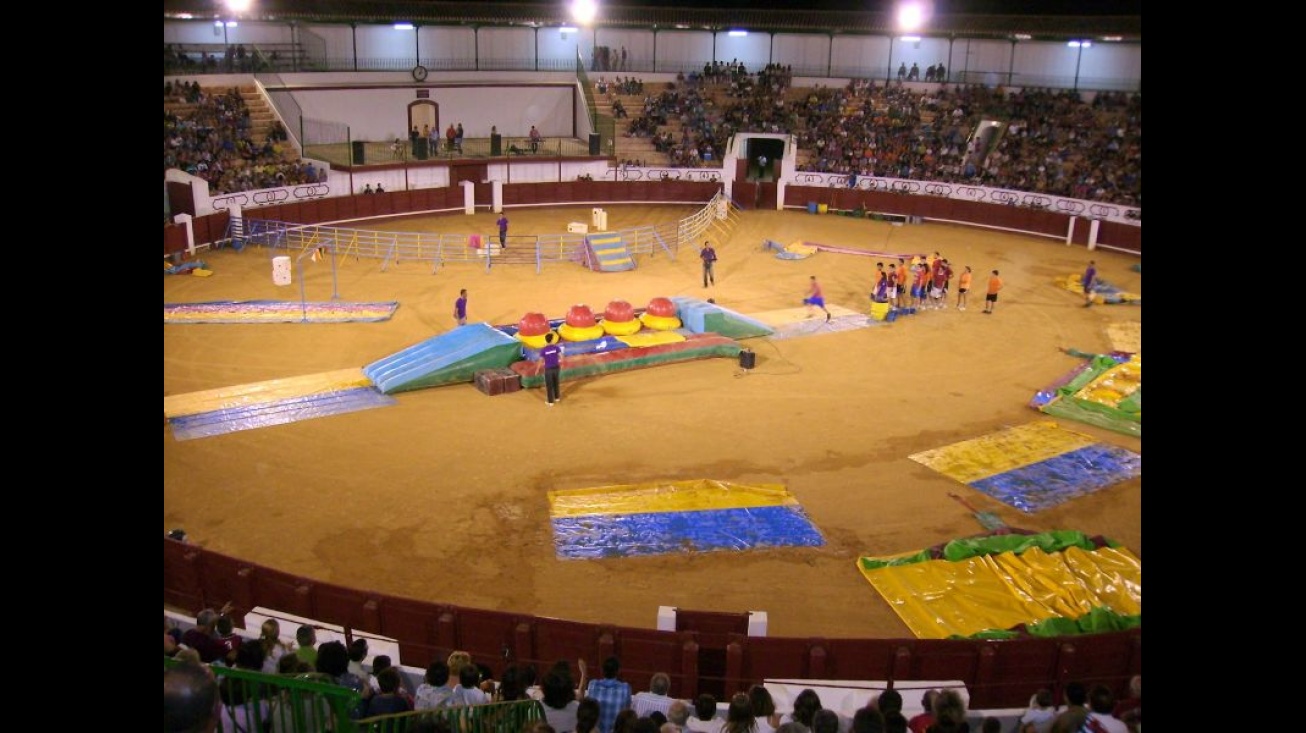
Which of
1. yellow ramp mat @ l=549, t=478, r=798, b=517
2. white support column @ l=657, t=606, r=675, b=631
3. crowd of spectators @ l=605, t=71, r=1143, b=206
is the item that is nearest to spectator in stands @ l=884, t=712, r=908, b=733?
white support column @ l=657, t=606, r=675, b=631

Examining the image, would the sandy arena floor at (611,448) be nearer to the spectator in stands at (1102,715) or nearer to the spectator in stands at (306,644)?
the spectator in stands at (306,644)

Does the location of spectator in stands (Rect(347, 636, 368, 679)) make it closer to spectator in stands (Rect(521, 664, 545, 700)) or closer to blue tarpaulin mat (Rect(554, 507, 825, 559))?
Result: spectator in stands (Rect(521, 664, 545, 700))

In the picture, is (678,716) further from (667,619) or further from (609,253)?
(609,253)

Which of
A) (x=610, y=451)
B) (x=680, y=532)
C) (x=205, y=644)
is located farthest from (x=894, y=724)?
(x=610, y=451)

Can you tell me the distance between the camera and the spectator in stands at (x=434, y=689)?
309 inches

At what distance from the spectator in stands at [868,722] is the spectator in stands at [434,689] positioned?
310cm

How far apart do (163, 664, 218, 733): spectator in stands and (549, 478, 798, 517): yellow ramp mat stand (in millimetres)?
12427

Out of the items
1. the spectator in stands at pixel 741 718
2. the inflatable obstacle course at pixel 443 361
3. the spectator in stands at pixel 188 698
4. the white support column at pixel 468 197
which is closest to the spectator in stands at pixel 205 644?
the spectator in stands at pixel 741 718

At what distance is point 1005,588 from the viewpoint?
1268cm

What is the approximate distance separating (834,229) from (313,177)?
66.6 ft

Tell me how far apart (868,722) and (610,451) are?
10.7 meters

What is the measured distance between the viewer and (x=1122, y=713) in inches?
311
